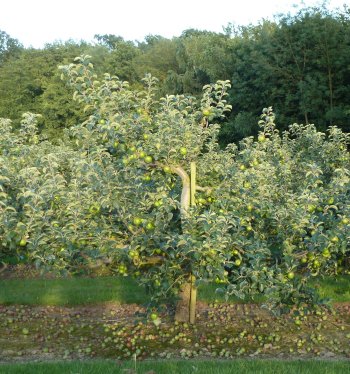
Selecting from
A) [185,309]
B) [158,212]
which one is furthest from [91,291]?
[158,212]

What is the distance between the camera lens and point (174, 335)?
22.8ft

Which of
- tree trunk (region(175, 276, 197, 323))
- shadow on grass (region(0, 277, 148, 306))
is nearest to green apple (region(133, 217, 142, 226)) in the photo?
tree trunk (region(175, 276, 197, 323))

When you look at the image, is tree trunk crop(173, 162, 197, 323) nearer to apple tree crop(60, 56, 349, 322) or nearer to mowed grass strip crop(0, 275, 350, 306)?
apple tree crop(60, 56, 349, 322)

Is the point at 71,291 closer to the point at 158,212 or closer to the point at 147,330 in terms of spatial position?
the point at 147,330

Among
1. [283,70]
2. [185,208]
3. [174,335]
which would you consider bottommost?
[174,335]

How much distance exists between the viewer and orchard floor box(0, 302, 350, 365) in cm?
635

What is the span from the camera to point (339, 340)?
22.0 ft

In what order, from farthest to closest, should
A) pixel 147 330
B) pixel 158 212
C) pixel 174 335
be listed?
1. pixel 147 330
2. pixel 174 335
3. pixel 158 212

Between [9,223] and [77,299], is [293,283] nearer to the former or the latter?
[9,223]

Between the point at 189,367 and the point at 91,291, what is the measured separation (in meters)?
4.11

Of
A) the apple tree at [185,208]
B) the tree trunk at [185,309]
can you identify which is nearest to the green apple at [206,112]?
the apple tree at [185,208]

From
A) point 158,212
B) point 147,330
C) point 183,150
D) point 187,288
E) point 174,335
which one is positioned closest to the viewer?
point 158,212

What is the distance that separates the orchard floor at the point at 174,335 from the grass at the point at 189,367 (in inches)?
14.2

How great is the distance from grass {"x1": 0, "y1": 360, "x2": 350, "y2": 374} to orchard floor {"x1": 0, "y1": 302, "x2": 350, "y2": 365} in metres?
0.36
